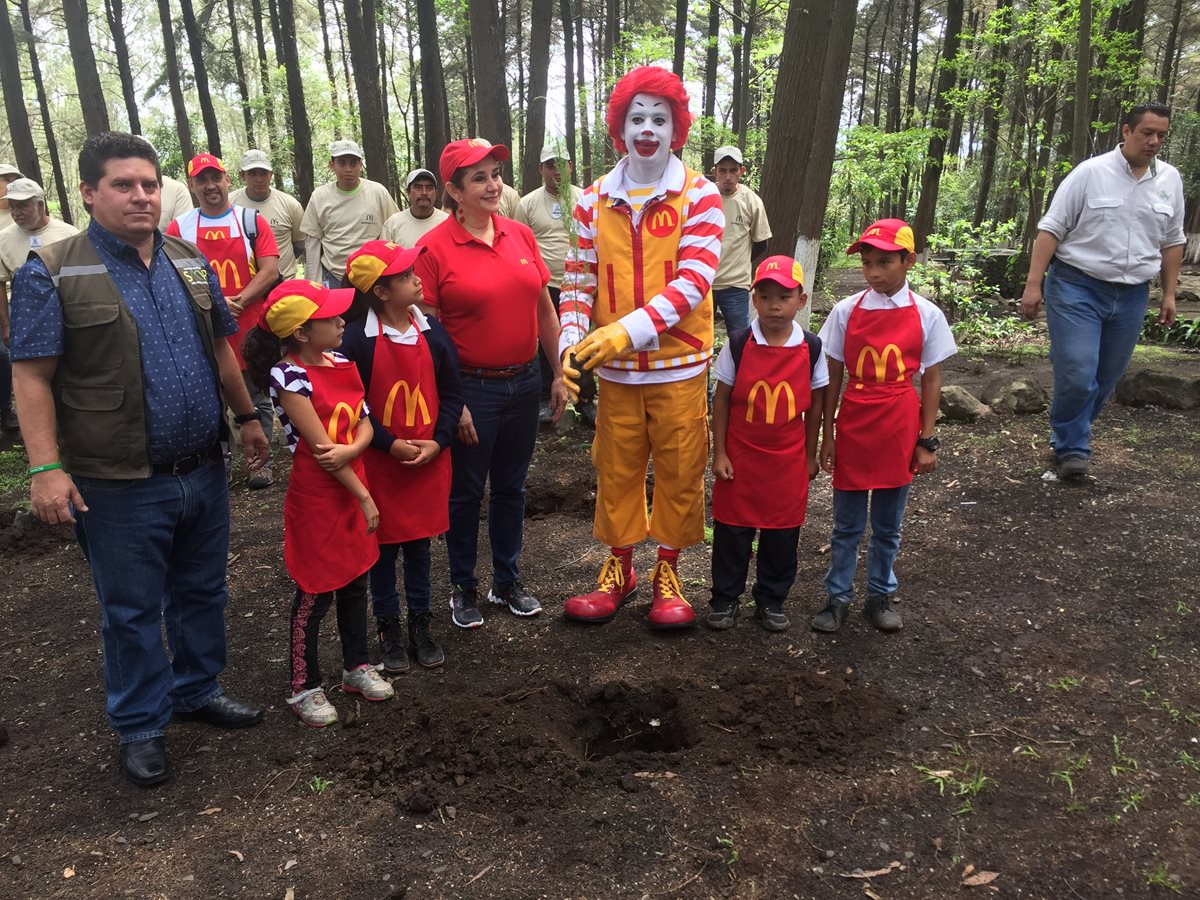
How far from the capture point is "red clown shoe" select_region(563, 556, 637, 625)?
4117mm

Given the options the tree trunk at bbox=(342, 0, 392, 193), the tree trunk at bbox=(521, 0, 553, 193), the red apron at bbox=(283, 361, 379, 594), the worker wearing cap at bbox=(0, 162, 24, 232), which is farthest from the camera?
the tree trunk at bbox=(521, 0, 553, 193)

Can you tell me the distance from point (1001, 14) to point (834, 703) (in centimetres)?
1704

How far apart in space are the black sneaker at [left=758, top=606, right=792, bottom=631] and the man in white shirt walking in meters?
2.64

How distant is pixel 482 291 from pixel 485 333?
0.19m

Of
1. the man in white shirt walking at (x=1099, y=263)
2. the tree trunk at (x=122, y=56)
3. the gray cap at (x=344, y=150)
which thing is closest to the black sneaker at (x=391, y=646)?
the man in white shirt walking at (x=1099, y=263)

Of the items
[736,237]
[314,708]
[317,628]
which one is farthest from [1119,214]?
[314,708]

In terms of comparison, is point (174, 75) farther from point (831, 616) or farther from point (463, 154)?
point (831, 616)

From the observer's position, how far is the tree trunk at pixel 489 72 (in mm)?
9539

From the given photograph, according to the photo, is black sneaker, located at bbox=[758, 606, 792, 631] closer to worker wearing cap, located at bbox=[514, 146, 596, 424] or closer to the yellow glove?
the yellow glove

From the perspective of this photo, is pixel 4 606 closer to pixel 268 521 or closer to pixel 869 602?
pixel 268 521

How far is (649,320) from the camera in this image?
3535mm

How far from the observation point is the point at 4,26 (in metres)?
14.6

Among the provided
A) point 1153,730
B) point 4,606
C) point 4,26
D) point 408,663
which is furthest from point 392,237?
point 4,26

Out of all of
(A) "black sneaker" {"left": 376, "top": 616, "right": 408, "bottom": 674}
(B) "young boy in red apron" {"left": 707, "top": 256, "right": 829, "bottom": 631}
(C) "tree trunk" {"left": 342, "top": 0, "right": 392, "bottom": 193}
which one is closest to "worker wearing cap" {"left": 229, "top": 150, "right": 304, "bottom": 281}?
(A) "black sneaker" {"left": 376, "top": 616, "right": 408, "bottom": 674}
